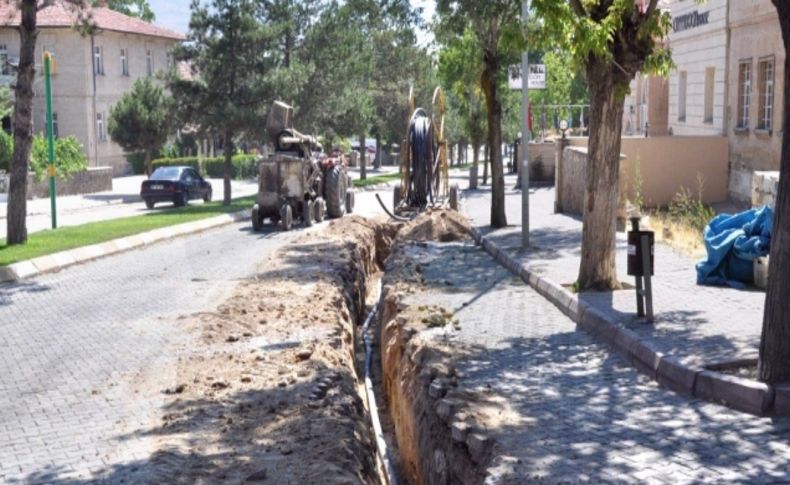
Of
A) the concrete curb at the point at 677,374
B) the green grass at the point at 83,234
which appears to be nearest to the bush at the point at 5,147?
the green grass at the point at 83,234

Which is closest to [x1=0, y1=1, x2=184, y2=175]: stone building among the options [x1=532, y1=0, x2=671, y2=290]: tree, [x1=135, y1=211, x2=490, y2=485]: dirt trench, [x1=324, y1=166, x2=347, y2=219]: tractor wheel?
[x1=324, y1=166, x2=347, y2=219]: tractor wheel

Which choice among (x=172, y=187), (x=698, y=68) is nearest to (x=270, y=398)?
(x=698, y=68)

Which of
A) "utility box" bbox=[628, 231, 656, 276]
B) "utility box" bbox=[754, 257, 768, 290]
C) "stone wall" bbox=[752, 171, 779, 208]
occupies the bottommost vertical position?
"utility box" bbox=[754, 257, 768, 290]

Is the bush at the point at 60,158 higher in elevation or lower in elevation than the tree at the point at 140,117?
lower

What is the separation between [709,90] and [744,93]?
3008 mm

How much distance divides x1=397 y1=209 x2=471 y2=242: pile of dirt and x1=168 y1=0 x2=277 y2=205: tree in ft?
45.5

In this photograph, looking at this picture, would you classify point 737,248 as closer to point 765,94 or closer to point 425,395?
point 425,395

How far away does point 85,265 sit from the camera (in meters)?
18.9

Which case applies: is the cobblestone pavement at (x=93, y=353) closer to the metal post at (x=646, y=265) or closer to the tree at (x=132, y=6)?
the metal post at (x=646, y=265)

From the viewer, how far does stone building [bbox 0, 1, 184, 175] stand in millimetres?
51844

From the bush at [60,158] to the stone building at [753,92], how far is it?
25.5 meters

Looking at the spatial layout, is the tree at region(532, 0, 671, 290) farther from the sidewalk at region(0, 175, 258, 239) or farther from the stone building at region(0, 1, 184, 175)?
the stone building at region(0, 1, 184, 175)

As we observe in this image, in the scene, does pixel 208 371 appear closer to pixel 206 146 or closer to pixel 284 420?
pixel 284 420

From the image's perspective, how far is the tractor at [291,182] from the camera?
85.9 feet
